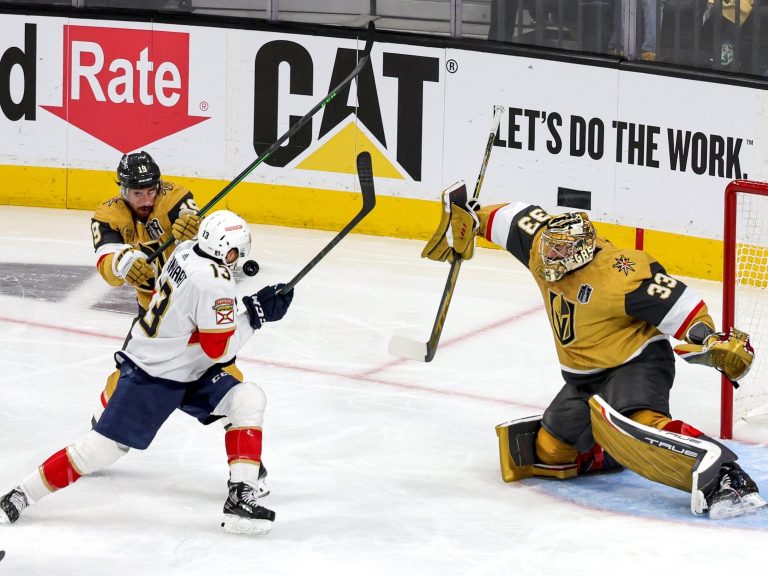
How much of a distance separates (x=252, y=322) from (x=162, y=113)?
4701 millimetres

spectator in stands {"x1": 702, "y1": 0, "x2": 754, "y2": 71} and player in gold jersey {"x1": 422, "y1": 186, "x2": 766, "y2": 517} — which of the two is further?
spectator in stands {"x1": 702, "y1": 0, "x2": 754, "y2": 71}

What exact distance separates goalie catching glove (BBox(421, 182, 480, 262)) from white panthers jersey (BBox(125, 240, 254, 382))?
3.27 ft

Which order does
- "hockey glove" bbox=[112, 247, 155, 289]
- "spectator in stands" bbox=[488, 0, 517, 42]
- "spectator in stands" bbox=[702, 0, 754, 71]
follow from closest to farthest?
"hockey glove" bbox=[112, 247, 155, 289]
"spectator in stands" bbox=[702, 0, 754, 71]
"spectator in stands" bbox=[488, 0, 517, 42]

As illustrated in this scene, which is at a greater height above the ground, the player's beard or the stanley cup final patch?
the player's beard

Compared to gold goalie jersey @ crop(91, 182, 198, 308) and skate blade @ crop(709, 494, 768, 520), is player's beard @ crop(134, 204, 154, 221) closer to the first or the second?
gold goalie jersey @ crop(91, 182, 198, 308)

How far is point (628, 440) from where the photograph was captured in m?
4.80

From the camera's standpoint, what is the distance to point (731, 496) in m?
4.75

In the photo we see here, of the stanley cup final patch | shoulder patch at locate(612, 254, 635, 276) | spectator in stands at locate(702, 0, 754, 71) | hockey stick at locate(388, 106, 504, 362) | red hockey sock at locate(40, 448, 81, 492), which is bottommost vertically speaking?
red hockey sock at locate(40, 448, 81, 492)

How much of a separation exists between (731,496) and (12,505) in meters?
2.19

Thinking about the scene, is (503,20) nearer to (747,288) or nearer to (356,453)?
(747,288)

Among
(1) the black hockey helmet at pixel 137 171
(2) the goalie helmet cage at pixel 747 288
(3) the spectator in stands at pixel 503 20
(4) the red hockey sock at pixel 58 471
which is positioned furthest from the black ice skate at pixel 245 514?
(3) the spectator in stands at pixel 503 20

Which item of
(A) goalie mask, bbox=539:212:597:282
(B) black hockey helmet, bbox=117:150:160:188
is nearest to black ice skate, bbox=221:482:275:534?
(A) goalie mask, bbox=539:212:597:282

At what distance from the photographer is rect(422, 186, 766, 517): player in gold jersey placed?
4.77 m

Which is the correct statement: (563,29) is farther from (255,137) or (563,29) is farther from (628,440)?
(628,440)
